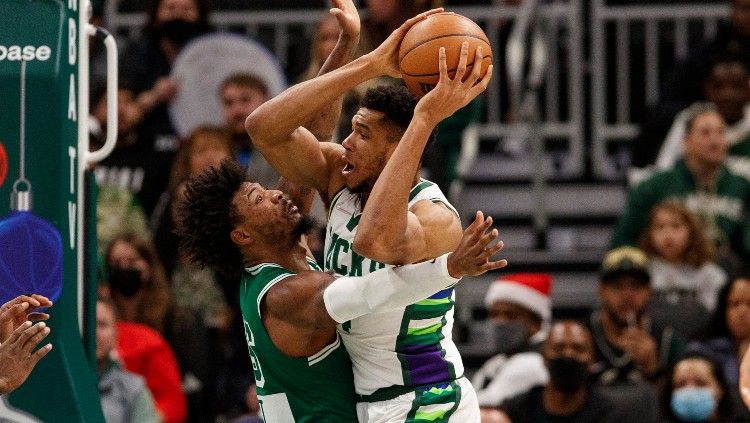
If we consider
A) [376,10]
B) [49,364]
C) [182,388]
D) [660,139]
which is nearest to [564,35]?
[660,139]

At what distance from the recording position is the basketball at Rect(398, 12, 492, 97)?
595 cm

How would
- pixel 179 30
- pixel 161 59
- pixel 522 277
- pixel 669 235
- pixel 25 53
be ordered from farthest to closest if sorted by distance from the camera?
pixel 161 59
pixel 179 30
pixel 669 235
pixel 522 277
pixel 25 53

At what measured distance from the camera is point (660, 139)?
11430mm

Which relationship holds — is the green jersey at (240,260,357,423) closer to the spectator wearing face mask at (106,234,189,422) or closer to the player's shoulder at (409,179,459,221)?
the player's shoulder at (409,179,459,221)

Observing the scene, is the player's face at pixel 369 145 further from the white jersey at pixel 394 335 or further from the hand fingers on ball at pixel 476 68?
the hand fingers on ball at pixel 476 68

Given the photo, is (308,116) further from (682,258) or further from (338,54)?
(682,258)

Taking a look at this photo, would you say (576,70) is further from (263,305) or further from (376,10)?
(263,305)

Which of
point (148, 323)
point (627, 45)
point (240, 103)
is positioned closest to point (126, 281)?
point (148, 323)

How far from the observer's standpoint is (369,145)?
6.25m

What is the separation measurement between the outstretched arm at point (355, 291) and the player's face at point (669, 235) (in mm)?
4311

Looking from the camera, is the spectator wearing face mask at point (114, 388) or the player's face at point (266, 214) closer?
the player's face at point (266, 214)

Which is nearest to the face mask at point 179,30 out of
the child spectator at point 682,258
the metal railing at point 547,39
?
the metal railing at point 547,39

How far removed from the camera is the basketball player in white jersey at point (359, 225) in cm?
609

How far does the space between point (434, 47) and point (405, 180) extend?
469mm
